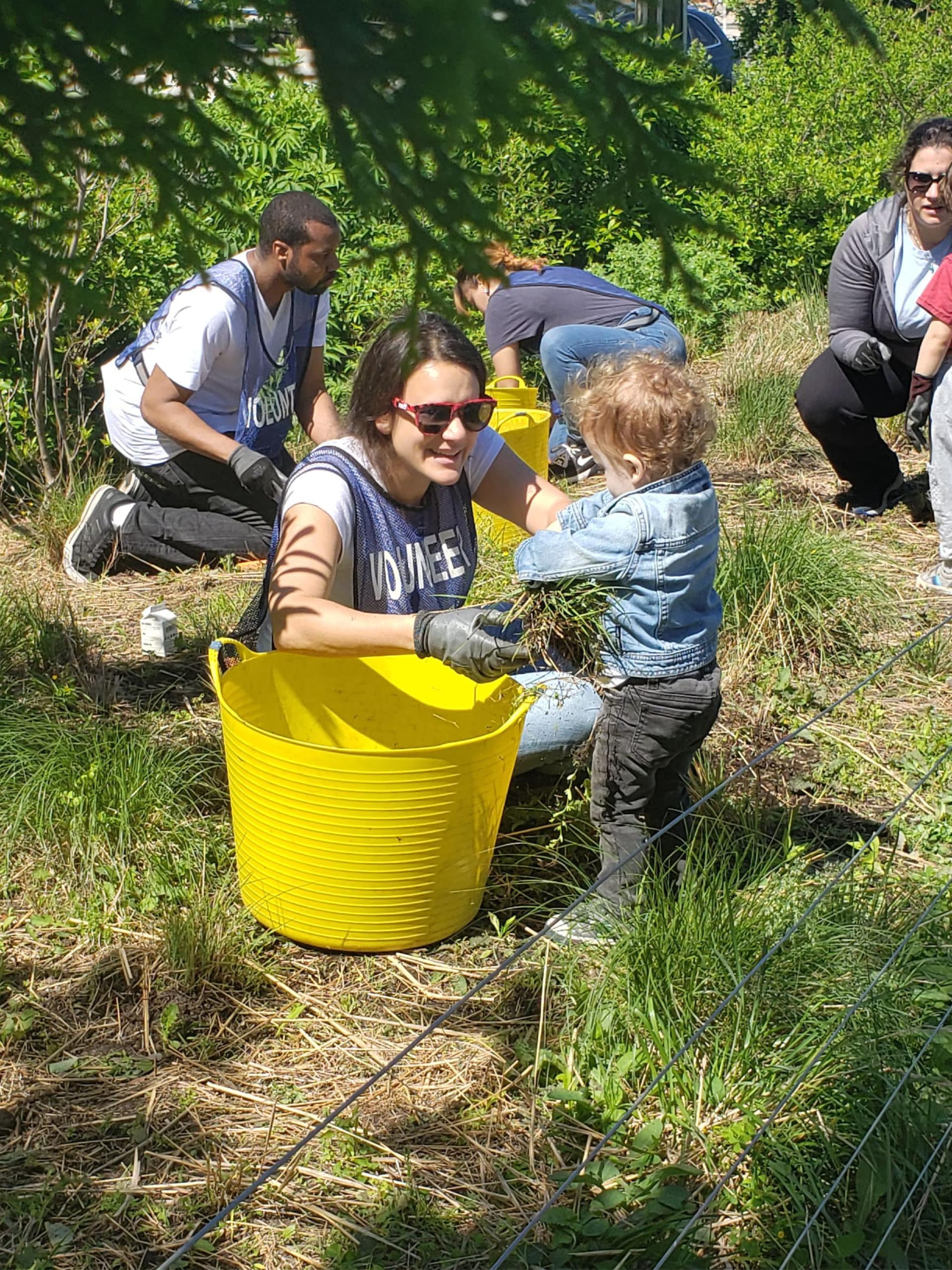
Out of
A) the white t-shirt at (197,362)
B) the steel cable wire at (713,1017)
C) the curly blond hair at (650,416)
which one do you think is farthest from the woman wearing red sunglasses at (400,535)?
the white t-shirt at (197,362)

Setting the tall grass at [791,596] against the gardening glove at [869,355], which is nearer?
→ the tall grass at [791,596]

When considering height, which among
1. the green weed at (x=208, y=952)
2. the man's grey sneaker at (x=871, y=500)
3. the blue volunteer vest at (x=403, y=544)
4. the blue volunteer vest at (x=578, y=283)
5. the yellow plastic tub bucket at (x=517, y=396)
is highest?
the blue volunteer vest at (x=578, y=283)

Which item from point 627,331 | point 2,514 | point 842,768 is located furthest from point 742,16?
point 842,768

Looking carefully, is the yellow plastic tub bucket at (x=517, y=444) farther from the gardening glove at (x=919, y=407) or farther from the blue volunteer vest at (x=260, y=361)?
the gardening glove at (x=919, y=407)

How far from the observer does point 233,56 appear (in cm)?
127

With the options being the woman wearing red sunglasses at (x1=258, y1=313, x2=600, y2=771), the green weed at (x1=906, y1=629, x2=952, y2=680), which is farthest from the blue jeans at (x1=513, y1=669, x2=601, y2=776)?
the green weed at (x1=906, y1=629, x2=952, y2=680)

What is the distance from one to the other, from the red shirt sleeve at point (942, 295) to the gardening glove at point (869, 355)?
364 millimetres

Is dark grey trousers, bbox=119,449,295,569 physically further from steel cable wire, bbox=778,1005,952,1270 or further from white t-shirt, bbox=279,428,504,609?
steel cable wire, bbox=778,1005,952,1270

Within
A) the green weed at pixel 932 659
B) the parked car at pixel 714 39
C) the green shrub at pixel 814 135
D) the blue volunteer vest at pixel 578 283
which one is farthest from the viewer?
the parked car at pixel 714 39

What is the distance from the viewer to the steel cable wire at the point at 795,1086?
188 cm

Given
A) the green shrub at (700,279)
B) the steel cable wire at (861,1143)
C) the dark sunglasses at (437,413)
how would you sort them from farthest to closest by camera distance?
1. the green shrub at (700,279)
2. the dark sunglasses at (437,413)
3. the steel cable wire at (861,1143)

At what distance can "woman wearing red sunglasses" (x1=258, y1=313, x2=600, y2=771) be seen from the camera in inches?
102

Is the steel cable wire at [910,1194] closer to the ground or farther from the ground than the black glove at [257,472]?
closer to the ground

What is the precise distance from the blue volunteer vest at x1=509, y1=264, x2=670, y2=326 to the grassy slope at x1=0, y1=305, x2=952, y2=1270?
2842 mm
